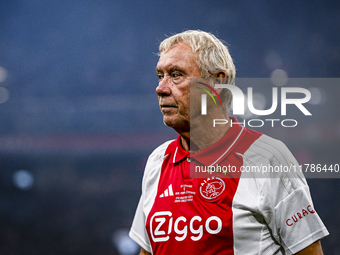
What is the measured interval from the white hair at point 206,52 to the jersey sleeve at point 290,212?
0.32 metres

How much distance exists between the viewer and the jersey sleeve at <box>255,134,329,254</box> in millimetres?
771

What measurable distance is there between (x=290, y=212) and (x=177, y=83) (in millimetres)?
486

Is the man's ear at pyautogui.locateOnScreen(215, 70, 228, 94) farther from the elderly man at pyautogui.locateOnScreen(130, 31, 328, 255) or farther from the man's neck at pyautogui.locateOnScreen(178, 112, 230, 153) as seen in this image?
the man's neck at pyautogui.locateOnScreen(178, 112, 230, 153)

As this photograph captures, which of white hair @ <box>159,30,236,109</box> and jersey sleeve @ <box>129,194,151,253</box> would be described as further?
jersey sleeve @ <box>129,194,151,253</box>

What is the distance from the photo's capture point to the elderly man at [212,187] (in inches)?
30.5

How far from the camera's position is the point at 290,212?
2.56ft

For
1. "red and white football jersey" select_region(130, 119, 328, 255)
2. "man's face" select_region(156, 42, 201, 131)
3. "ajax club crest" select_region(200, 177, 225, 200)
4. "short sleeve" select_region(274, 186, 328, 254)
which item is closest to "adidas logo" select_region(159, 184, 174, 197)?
"red and white football jersey" select_region(130, 119, 328, 255)

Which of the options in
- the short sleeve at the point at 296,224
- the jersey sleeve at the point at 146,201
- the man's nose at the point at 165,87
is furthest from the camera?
the jersey sleeve at the point at 146,201

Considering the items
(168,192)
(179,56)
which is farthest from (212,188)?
(179,56)

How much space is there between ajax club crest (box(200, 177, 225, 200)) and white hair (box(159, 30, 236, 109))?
0.27 metres

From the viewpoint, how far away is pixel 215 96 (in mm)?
918

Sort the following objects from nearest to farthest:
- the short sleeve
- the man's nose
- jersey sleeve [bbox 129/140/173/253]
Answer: the short sleeve → the man's nose → jersey sleeve [bbox 129/140/173/253]

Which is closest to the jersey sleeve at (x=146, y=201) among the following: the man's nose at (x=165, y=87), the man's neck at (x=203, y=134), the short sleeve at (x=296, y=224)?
the man's neck at (x=203, y=134)

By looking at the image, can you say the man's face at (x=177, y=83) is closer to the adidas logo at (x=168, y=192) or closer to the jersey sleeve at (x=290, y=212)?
the adidas logo at (x=168, y=192)
